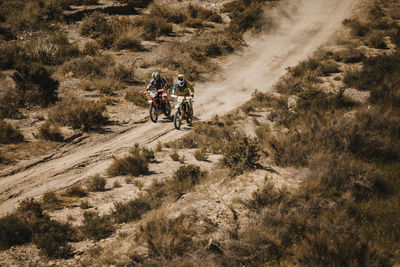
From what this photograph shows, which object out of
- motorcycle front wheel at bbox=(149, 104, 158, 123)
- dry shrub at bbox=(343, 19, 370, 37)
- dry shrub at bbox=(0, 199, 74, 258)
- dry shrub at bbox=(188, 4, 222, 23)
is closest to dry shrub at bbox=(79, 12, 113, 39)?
dry shrub at bbox=(188, 4, 222, 23)

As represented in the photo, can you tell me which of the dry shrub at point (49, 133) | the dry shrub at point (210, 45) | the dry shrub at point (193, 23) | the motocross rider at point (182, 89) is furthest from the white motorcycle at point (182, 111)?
the dry shrub at point (193, 23)

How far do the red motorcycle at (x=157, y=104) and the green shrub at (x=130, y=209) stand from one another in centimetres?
632

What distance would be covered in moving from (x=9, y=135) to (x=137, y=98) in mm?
6590

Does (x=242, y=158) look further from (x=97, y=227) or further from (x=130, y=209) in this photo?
(x=97, y=227)

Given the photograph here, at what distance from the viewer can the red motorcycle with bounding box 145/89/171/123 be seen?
13.2 meters

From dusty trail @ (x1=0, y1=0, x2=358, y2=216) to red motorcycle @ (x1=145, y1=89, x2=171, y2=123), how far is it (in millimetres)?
591

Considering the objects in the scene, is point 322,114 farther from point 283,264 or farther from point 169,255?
point 169,255

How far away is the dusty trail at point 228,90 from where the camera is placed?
960cm

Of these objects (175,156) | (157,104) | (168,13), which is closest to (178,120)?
(157,104)

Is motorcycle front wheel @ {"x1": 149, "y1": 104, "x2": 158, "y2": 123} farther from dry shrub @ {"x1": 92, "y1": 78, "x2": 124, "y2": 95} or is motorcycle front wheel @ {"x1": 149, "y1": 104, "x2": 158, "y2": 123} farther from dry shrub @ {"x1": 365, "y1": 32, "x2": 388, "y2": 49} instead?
dry shrub @ {"x1": 365, "y1": 32, "x2": 388, "y2": 49}

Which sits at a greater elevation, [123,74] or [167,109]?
[123,74]

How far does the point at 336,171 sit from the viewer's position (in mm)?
7613

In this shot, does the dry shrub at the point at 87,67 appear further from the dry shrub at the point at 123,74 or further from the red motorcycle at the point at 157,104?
the red motorcycle at the point at 157,104

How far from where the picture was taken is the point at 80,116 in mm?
13023
